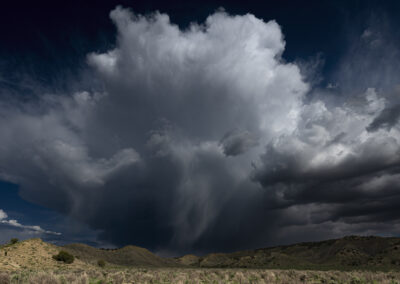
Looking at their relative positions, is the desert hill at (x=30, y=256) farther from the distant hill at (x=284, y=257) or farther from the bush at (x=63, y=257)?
the bush at (x=63, y=257)

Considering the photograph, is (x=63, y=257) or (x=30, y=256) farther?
(x=63, y=257)

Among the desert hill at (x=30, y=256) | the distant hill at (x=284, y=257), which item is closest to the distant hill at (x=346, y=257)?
the distant hill at (x=284, y=257)

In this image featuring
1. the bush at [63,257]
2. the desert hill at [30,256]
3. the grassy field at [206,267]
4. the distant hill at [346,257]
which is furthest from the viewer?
the distant hill at [346,257]

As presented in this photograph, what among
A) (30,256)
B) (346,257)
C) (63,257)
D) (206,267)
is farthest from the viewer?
(346,257)

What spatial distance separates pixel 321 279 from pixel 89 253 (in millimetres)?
172548

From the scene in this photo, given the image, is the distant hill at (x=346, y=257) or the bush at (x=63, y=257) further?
the distant hill at (x=346, y=257)

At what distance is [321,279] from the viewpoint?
2444 centimetres

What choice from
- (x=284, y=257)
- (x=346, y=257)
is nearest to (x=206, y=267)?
(x=284, y=257)

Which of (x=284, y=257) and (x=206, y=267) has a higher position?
(x=284, y=257)

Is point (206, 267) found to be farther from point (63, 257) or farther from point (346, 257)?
point (63, 257)

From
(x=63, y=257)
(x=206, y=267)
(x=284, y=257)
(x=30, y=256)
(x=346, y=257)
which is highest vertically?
(x=284, y=257)

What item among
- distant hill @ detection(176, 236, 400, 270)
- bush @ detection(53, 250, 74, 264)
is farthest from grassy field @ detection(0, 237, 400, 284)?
bush @ detection(53, 250, 74, 264)

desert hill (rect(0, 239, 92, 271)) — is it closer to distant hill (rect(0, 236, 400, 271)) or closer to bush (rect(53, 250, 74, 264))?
distant hill (rect(0, 236, 400, 271))

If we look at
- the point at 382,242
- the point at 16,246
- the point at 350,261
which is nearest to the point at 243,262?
the point at 350,261
